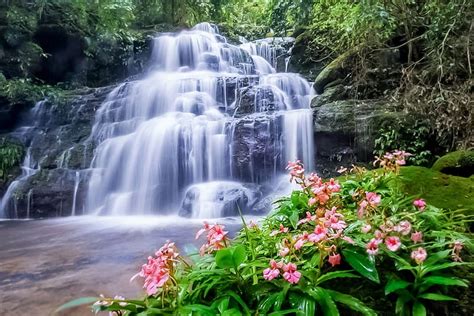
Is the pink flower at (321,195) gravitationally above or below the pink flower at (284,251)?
above

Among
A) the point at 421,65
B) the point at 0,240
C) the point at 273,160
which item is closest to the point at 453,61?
Answer: the point at 421,65

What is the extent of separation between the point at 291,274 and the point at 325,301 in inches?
5.6

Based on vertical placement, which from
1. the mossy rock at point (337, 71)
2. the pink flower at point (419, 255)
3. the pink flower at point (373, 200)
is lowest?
the pink flower at point (419, 255)

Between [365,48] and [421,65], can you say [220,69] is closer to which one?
[365,48]

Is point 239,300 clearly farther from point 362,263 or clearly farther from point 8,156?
point 8,156

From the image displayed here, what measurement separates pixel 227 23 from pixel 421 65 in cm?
1091

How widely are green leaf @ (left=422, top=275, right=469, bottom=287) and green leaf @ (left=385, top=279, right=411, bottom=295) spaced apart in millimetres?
61

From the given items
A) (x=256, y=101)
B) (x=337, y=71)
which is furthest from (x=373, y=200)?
(x=256, y=101)

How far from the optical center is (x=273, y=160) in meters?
7.71

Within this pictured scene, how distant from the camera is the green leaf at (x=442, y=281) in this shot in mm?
1291

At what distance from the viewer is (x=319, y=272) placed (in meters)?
1.35

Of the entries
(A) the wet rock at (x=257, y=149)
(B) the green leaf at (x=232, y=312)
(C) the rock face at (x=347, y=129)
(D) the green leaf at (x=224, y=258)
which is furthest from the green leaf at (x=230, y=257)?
(A) the wet rock at (x=257, y=149)

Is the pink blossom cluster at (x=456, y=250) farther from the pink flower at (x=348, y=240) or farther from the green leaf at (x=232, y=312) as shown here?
the green leaf at (x=232, y=312)

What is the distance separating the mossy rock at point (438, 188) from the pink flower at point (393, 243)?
1.03 meters
